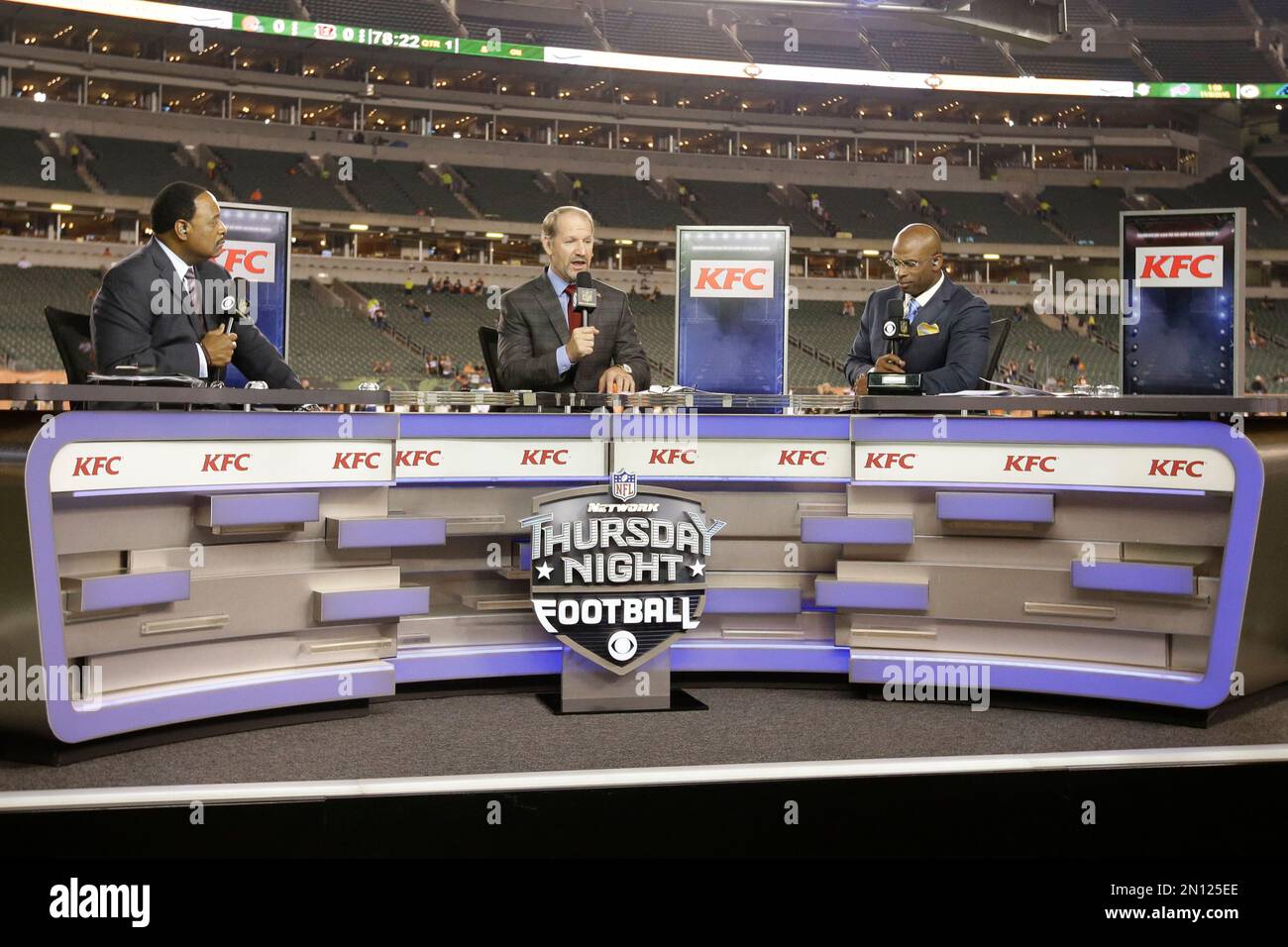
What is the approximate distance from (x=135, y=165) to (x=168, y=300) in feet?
65.0

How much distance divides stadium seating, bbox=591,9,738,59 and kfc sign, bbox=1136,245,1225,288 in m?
21.2

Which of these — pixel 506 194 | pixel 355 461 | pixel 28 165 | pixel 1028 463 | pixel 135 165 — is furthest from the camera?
pixel 506 194

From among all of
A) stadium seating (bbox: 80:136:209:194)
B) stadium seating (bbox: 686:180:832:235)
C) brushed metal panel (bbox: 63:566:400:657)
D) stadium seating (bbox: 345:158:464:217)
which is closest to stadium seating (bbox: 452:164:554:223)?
stadium seating (bbox: 345:158:464:217)

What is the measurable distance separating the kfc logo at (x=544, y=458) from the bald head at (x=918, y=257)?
1311mm

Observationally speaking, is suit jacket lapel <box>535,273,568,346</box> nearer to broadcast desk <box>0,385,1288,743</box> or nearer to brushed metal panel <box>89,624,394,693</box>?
Answer: broadcast desk <box>0,385,1288,743</box>

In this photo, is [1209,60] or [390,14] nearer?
[390,14]

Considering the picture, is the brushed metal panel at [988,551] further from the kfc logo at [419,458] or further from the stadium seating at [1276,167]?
the stadium seating at [1276,167]

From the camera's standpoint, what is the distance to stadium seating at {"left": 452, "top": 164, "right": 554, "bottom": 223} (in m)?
22.4

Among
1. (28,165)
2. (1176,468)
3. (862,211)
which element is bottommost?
(1176,468)

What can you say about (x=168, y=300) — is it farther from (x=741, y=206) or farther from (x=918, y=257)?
(x=741, y=206)

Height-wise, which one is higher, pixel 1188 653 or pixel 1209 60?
pixel 1209 60

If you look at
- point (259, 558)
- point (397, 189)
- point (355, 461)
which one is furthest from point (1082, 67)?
point (259, 558)

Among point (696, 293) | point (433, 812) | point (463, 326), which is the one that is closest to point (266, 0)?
point (463, 326)

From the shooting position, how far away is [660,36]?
23.9 meters
